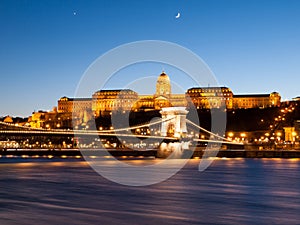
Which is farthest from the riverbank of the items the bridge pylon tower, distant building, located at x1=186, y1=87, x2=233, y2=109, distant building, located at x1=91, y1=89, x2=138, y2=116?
distant building, located at x1=186, y1=87, x2=233, y2=109

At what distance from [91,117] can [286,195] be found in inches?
4503

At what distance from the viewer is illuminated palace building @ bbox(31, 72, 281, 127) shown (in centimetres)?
13550

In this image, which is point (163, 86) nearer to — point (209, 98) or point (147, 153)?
point (209, 98)

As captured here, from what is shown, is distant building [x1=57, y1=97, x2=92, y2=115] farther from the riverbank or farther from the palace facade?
the riverbank

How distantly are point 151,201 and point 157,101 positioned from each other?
367 feet

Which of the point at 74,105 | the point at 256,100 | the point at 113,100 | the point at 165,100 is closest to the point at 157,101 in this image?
the point at 165,100

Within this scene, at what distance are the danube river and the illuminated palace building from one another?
342 feet

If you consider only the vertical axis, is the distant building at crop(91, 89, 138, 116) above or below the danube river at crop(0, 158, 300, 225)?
above

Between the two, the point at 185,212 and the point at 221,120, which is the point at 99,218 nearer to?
the point at 185,212

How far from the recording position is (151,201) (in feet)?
62.8

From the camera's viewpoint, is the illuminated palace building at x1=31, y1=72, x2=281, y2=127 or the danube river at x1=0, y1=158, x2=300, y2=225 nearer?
the danube river at x1=0, y1=158, x2=300, y2=225

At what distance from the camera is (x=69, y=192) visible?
72.8 ft

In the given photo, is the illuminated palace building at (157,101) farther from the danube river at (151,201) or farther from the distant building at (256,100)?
the danube river at (151,201)

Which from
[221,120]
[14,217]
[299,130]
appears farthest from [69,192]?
[221,120]
